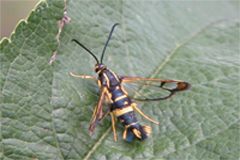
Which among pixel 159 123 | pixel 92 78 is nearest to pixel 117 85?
pixel 92 78

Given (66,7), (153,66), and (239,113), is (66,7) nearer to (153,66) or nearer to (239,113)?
(153,66)

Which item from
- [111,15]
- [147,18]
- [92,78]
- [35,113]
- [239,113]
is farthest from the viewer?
[147,18]

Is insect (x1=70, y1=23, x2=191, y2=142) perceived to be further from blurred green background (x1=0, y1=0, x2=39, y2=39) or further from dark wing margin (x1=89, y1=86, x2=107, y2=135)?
blurred green background (x1=0, y1=0, x2=39, y2=39)

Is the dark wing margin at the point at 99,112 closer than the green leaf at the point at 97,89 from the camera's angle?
No

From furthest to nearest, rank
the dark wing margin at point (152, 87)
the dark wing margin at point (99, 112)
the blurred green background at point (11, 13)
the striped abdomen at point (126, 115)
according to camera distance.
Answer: the blurred green background at point (11, 13) → the dark wing margin at point (152, 87) → the striped abdomen at point (126, 115) → the dark wing margin at point (99, 112)

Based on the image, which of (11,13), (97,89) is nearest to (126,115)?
(97,89)

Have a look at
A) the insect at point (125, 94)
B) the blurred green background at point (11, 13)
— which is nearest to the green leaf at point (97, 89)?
the insect at point (125, 94)

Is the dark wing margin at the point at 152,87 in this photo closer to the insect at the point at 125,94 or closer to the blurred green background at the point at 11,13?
the insect at the point at 125,94
